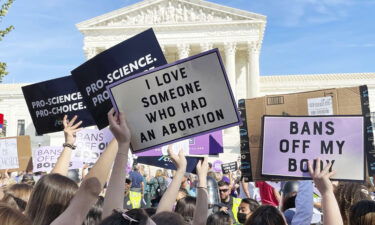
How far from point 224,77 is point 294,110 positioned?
139 cm

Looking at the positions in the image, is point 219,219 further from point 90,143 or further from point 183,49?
point 183,49

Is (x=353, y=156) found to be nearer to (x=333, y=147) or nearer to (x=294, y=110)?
(x=333, y=147)

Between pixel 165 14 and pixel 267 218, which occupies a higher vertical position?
pixel 165 14

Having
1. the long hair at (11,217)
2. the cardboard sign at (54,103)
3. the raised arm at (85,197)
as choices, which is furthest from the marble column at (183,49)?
the long hair at (11,217)

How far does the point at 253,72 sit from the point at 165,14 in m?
13.5

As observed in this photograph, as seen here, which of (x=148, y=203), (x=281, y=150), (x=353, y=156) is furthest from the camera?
(x=148, y=203)

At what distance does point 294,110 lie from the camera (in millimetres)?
4734

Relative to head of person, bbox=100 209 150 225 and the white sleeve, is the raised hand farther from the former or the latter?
the white sleeve

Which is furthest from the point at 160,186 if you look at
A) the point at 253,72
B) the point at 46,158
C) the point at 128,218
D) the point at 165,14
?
the point at 165,14

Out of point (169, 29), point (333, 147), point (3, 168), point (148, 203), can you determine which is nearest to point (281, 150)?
point (333, 147)

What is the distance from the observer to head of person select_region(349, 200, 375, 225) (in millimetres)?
3141

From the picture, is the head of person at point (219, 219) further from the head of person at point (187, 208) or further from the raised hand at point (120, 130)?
the raised hand at point (120, 130)

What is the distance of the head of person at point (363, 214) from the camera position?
3.14 m

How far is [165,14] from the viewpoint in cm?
5422
